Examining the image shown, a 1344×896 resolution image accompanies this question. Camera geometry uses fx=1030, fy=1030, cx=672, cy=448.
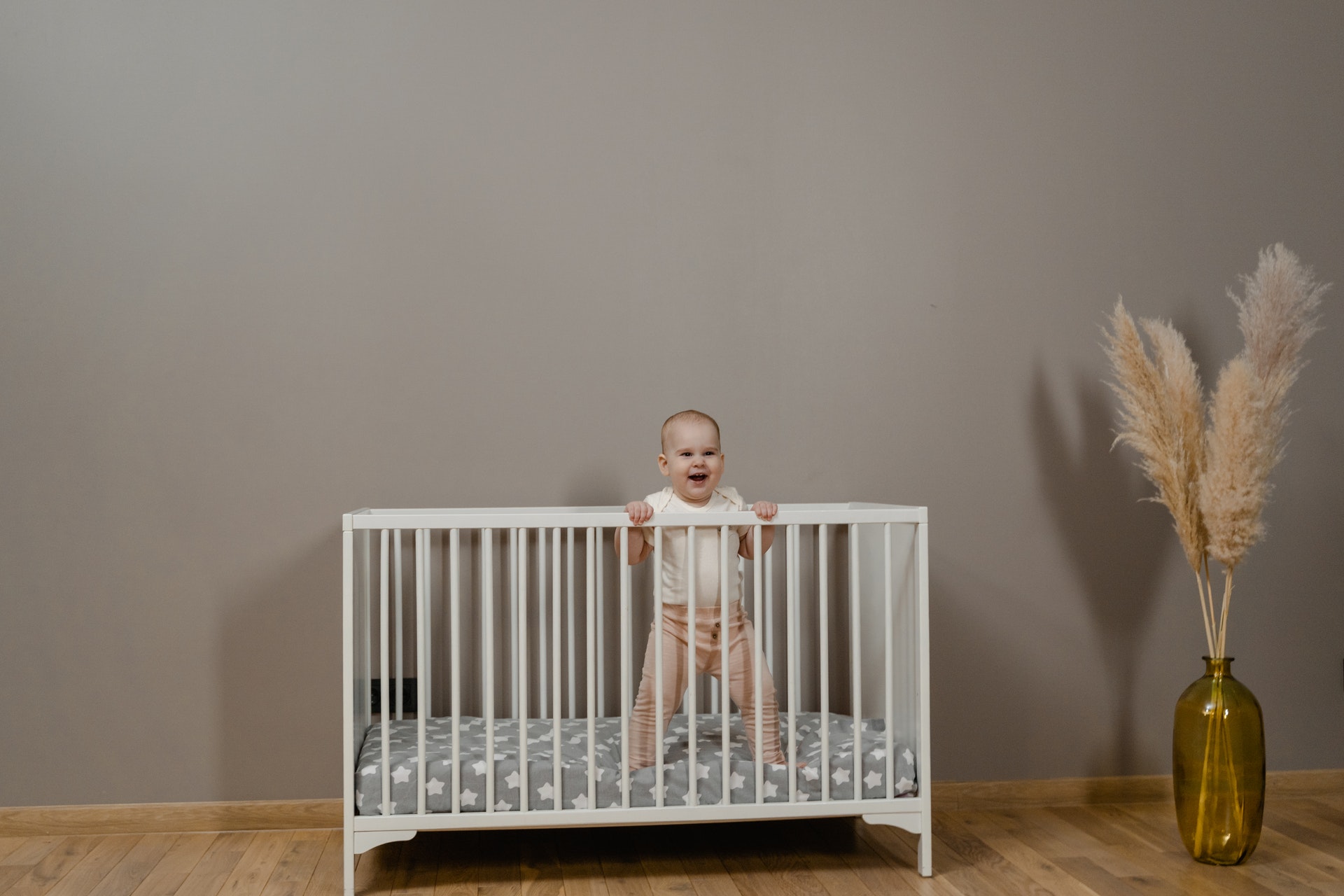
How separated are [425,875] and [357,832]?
0.59 feet

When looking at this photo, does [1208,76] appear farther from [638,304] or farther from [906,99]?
[638,304]

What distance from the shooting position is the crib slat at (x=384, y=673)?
1.84 meters

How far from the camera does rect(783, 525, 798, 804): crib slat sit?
74.0 inches

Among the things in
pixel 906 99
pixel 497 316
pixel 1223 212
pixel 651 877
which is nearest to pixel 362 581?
pixel 497 316

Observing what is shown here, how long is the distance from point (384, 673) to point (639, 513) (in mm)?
601

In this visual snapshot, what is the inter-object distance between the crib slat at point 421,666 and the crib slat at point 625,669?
0.35 m

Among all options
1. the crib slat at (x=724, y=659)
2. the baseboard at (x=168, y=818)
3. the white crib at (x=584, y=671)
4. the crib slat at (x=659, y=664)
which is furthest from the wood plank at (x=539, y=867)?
the baseboard at (x=168, y=818)

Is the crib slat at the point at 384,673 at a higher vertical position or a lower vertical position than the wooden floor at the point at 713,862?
higher

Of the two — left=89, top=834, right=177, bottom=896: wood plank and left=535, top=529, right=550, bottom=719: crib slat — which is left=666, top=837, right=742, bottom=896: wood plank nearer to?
left=535, top=529, right=550, bottom=719: crib slat

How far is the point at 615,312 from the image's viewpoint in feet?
7.71

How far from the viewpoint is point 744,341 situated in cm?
238

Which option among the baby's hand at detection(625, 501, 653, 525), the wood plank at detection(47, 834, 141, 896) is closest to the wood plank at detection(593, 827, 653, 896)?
the baby's hand at detection(625, 501, 653, 525)

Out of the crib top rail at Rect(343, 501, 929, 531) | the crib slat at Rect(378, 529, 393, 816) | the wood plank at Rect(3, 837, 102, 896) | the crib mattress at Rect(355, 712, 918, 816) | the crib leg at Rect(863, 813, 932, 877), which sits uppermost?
the crib top rail at Rect(343, 501, 929, 531)

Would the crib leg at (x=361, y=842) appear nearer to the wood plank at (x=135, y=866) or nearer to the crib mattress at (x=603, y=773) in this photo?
the crib mattress at (x=603, y=773)
